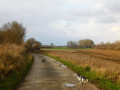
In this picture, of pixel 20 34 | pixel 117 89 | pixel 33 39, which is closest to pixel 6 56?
pixel 117 89

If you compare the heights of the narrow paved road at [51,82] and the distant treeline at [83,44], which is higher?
the distant treeline at [83,44]

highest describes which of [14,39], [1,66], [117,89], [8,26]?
[8,26]

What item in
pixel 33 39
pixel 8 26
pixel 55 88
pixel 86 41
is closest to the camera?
pixel 55 88

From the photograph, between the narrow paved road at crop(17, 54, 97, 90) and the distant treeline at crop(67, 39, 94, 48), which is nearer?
the narrow paved road at crop(17, 54, 97, 90)

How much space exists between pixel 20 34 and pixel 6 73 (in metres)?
22.5

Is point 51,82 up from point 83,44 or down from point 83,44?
down

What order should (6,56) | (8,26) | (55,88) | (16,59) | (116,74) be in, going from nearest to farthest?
(55,88) < (116,74) < (6,56) < (16,59) < (8,26)

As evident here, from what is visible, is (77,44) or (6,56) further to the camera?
(77,44)

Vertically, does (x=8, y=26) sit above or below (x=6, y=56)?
above

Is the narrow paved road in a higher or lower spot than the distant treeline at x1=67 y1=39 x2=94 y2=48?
lower

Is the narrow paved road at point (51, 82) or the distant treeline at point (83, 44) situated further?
the distant treeline at point (83, 44)

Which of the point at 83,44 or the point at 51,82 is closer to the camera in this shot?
the point at 51,82

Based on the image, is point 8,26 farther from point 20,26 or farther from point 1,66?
point 1,66

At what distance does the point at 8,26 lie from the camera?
2880cm
